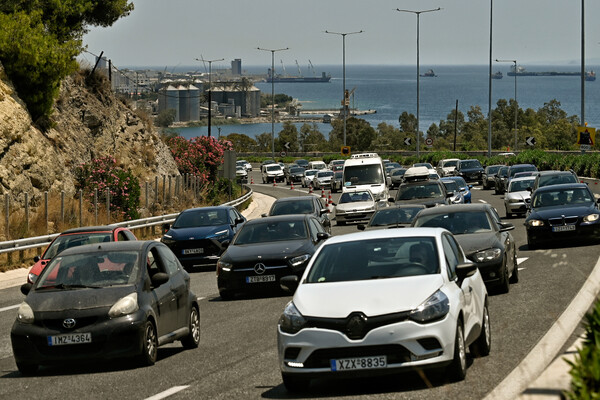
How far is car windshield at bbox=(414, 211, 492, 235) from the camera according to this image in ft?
64.2

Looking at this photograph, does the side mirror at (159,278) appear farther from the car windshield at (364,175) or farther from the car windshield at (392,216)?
the car windshield at (364,175)

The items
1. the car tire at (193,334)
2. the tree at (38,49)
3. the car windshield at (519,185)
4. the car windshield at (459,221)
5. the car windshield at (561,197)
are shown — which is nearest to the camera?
the car tire at (193,334)

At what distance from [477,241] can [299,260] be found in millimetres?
3375

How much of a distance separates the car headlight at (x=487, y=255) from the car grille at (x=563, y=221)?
839 cm

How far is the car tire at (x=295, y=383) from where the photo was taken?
10.3 metres

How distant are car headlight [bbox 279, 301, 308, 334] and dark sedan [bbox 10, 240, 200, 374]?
264cm

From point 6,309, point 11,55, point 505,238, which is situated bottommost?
point 6,309

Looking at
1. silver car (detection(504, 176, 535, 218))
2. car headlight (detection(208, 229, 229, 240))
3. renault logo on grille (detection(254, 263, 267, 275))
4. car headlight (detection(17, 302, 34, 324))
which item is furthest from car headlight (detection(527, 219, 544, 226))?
car headlight (detection(17, 302, 34, 324))

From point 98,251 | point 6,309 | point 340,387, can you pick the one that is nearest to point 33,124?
point 6,309

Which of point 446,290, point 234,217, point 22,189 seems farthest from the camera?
point 22,189

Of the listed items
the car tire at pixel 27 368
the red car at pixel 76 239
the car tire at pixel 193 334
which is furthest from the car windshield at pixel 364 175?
the car tire at pixel 27 368

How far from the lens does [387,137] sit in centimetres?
17525

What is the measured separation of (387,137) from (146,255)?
534ft

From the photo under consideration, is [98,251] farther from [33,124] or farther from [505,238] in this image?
[33,124]
